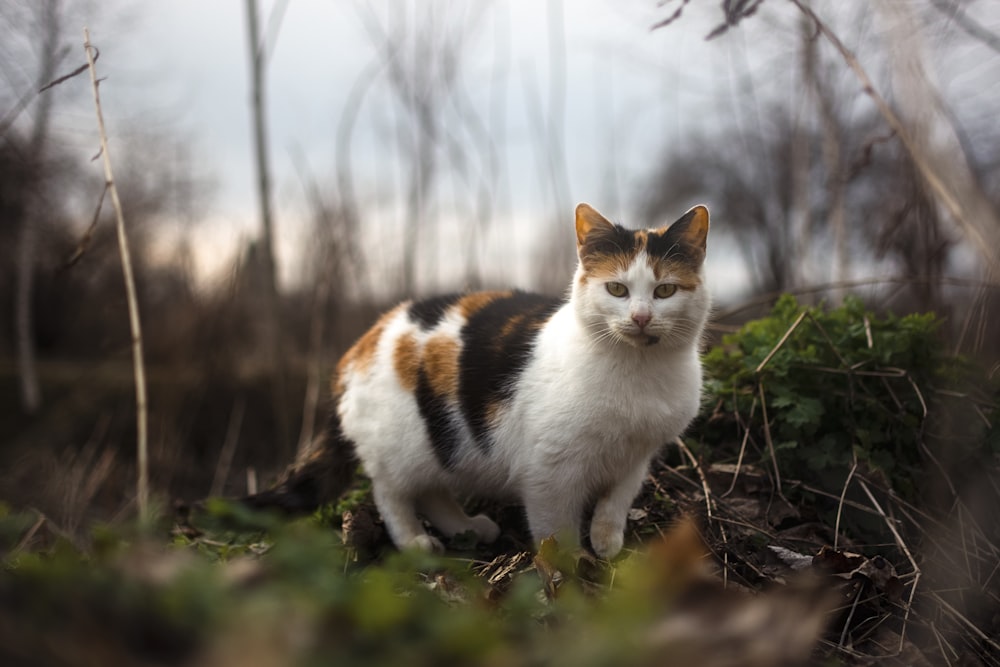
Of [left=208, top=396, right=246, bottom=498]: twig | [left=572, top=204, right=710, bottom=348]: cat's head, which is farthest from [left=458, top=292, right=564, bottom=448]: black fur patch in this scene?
[left=208, top=396, right=246, bottom=498]: twig

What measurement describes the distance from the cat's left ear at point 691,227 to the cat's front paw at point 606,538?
85 cm

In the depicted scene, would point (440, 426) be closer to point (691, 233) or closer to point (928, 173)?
point (691, 233)

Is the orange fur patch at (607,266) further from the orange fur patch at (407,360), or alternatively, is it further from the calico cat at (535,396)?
the orange fur patch at (407,360)

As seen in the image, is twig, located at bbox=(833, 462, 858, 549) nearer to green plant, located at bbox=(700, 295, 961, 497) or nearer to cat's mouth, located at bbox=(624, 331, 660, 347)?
green plant, located at bbox=(700, 295, 961, 497)

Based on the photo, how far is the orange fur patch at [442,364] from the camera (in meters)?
2.28

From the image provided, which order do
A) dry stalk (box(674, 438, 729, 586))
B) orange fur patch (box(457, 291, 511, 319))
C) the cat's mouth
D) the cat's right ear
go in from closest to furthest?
1. dry stalk (box(674, 438, 729, 586))
2. the cat's mouth
3. the cat's right ear
4. orange fur patch (box(457, 291, 511, 319))

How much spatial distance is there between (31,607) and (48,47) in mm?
5730

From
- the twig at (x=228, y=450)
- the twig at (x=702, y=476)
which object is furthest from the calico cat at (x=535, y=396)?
the twig at (x=228, y=450)

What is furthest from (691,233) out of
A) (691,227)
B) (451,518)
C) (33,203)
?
(33,203)

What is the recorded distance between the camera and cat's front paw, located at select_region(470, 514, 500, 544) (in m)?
2.38

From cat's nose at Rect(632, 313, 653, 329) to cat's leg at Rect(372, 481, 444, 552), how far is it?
3.17ft

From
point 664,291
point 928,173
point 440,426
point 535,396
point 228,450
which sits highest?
point 928,173

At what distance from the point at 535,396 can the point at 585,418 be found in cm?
19

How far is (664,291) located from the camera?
2057 mm
